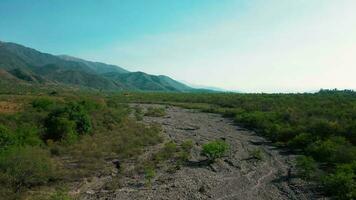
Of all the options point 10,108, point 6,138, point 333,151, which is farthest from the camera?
point 10,108

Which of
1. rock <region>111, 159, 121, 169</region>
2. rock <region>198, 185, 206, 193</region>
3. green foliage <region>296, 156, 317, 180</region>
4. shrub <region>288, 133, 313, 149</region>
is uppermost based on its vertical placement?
shrub <region>288, 133, 313, 149</region>

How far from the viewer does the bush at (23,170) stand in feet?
65.1

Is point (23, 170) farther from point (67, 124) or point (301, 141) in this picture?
point (301, 141)

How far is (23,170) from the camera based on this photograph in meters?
20.4

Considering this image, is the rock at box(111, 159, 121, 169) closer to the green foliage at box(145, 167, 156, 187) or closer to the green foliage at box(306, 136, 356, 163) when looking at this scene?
the green foliage at box(145, 167, 156, 187)

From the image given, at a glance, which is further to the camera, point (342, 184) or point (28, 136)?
point (28, 136)

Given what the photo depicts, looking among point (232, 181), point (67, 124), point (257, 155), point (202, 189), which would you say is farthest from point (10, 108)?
point (202, 189)

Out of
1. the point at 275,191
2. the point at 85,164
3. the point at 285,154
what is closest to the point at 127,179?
the point at 85,164

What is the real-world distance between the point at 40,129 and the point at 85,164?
880 cm

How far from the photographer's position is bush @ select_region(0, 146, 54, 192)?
65.1 ft

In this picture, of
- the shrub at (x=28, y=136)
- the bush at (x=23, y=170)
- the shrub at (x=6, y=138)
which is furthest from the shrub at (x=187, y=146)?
the shrub at (x=6, y=138)

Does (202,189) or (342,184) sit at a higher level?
(342,184)

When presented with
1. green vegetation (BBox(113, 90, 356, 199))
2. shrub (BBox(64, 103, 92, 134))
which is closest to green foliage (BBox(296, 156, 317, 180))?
green vegetation (BBox(113, 90, 356, 199))

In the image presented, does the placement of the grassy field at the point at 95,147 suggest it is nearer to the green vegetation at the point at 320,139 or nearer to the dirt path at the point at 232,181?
the green vegetation at the point at 320,139
